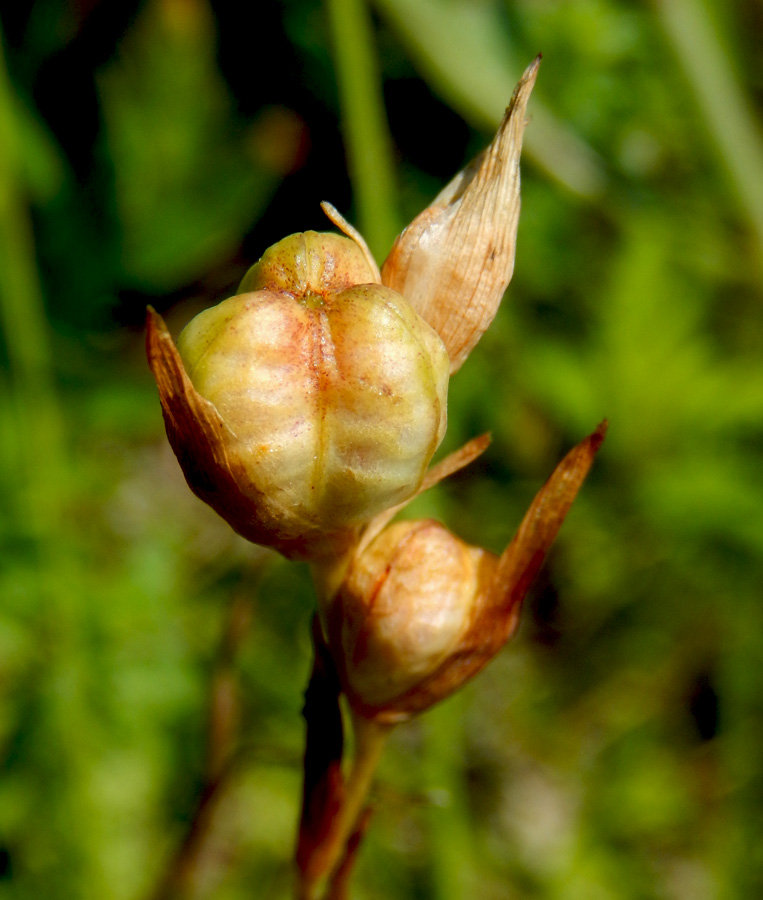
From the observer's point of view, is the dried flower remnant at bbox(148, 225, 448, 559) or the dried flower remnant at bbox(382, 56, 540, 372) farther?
the dried flower remnant at bbox(382, 56, 540, 372)

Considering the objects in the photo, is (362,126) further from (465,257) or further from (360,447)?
(360,447)

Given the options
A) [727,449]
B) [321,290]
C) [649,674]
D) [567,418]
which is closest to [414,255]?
[321,290]

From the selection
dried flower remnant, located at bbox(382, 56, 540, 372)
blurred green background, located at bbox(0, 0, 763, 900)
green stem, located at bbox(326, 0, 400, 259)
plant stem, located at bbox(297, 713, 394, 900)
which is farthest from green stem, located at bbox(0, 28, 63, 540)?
dried flower remnant, located at bbox(382, 56, 540, 372)

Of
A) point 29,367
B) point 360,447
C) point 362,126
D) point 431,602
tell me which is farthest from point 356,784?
point 362,126

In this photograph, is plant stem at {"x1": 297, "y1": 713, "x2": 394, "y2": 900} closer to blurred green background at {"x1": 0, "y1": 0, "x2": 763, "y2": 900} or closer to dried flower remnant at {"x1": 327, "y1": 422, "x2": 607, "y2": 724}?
dried flower remnant at {"x1": 327, "y1": 422, "x2": 607, "y2": 724}

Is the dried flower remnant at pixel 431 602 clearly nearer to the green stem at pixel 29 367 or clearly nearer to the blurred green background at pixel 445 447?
the blurred green background at pixel 445 447

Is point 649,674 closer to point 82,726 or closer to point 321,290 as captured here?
point 82,726

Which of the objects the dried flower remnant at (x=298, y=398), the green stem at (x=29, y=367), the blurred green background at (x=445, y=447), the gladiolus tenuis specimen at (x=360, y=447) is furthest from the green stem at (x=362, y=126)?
the dried flower remnant at (x=298, y=398)
